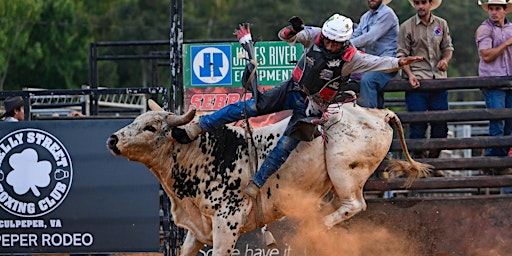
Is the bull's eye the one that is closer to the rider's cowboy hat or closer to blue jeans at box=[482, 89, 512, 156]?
the rider's cowboy hat

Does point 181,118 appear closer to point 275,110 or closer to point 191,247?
point 275,110

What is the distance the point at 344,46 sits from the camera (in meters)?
9.27

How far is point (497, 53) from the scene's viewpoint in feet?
35.1

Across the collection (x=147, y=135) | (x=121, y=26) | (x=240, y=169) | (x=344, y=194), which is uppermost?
(x=121, y=26)

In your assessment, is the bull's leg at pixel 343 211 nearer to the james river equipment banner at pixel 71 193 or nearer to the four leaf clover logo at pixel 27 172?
the james river equipment banner at pixel 71 193

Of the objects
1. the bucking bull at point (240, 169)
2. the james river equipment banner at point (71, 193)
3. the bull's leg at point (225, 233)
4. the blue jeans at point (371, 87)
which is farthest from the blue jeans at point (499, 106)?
the james river equipment banner at point (71, 193)

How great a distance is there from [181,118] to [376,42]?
2.38 meters

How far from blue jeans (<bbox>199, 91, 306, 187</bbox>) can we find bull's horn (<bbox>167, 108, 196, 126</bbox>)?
6.4 inches

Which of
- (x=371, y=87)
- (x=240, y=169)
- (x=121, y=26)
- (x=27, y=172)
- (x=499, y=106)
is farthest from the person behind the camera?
(x=121, y=26)

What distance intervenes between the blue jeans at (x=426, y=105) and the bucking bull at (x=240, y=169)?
1.10m

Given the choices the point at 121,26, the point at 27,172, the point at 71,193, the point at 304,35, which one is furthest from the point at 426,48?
the point at 121,26

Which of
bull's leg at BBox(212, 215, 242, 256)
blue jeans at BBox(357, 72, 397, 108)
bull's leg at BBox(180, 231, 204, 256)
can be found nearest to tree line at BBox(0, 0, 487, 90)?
blue jeans at BBox(357, 72, 397, 108)

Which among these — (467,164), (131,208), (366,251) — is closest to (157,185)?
(131,208)

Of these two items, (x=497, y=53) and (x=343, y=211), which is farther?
(x=497, y=53)
